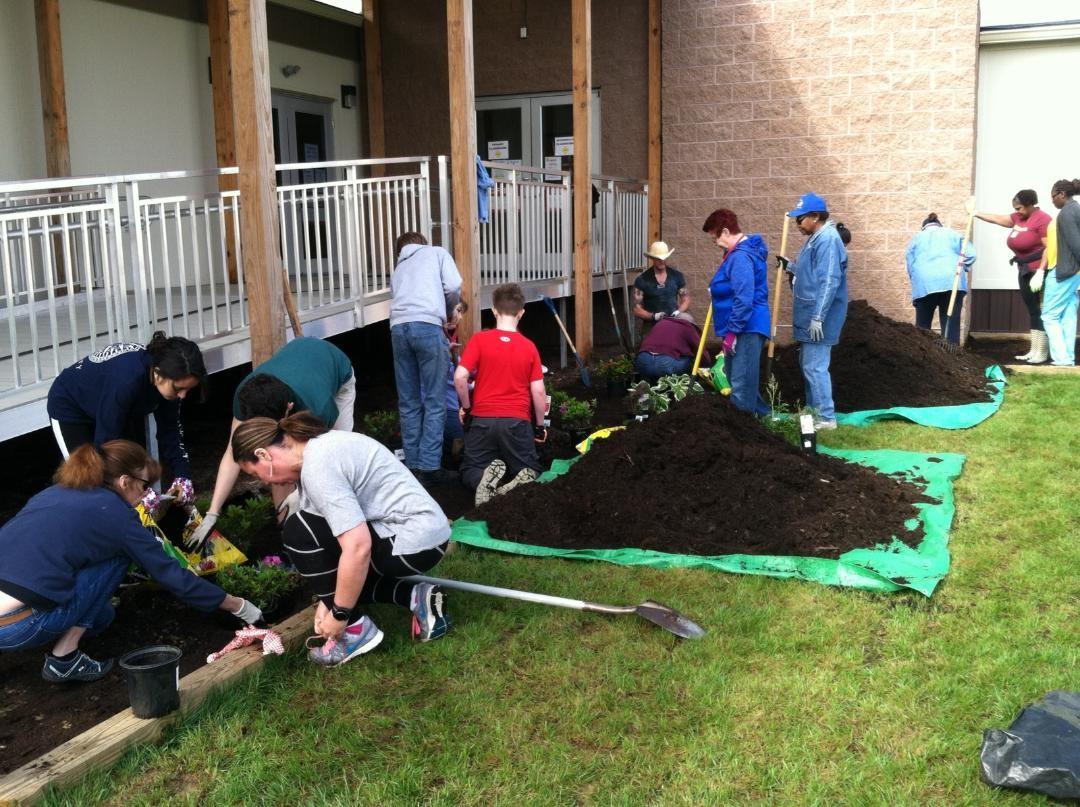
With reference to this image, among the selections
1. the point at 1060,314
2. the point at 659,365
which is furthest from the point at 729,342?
the point at 1060,314

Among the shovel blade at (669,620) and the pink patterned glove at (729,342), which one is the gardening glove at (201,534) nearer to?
the shovel blade at (669,620)

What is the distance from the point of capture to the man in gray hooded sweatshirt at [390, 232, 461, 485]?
654cm

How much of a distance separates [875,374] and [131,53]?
294 inches

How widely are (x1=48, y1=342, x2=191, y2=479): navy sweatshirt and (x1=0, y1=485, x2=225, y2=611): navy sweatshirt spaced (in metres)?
0.78

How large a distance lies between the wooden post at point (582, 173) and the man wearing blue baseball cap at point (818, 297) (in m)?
3.11

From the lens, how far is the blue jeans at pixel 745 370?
7703 mm

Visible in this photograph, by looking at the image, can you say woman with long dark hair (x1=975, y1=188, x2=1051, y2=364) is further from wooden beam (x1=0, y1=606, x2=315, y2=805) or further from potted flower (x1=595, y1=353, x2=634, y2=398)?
wooden beam (x1=0, y1=606, x2=315, y2=805)

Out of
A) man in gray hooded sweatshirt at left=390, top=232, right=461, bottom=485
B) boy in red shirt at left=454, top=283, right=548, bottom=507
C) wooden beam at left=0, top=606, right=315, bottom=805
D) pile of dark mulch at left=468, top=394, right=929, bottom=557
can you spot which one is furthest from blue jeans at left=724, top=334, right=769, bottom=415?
wooden beam at left=0, top=606, right=315, bottom=805

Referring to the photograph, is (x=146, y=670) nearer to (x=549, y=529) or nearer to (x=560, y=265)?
(x=549, y=529)

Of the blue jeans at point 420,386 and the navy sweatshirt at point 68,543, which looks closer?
the navy sweatshirt at point 68,543

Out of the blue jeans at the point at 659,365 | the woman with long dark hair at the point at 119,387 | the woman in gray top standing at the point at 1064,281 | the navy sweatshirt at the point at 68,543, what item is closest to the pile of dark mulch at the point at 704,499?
the woman with long dark hair at the point at 119,387

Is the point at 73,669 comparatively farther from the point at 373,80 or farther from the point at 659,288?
the point at 373,80

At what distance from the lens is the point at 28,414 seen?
15.9 ft

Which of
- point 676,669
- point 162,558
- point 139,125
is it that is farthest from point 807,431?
point 139,125
